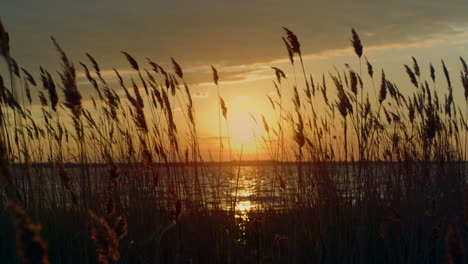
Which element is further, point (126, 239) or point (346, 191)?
point (346, 191)

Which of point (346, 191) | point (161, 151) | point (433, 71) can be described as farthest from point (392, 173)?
point (161, 151)

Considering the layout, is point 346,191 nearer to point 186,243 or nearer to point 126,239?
point 186,243

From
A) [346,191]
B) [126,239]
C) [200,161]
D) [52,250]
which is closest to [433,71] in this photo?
[346,191]

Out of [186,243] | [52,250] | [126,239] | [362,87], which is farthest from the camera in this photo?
[362,87]

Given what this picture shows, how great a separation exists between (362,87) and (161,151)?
180 cm

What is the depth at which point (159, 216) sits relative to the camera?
3977 millimetres

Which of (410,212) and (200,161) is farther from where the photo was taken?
(200,161)

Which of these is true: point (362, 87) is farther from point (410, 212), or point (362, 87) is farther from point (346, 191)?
point (410, 212)

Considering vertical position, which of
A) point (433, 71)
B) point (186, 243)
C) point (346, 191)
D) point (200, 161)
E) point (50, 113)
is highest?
point (433, 71)

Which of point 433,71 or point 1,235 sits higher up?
point 433,71

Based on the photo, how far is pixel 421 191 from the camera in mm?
3500

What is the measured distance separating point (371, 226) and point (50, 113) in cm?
312

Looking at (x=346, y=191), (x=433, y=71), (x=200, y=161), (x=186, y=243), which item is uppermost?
(x=433, y=71)

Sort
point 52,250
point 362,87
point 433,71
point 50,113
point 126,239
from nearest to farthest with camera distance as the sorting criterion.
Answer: point 126,239
point 52,250
point 362,87
point 50,113
point 433,71
